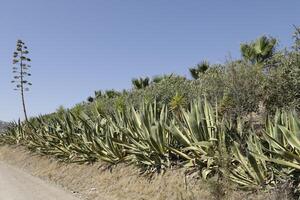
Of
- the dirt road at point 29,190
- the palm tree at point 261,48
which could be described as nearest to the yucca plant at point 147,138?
the dirt road at point 29,190

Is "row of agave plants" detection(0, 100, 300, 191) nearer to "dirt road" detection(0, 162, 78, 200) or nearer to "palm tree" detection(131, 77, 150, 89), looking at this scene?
"dirt road" detection(0, 162, 78, 200)

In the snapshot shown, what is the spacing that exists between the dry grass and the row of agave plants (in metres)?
0.25

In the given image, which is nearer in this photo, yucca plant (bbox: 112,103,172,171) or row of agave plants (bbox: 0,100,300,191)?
row of agave plants (bbox: 0,100,300,191)

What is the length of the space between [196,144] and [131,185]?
2356 mm

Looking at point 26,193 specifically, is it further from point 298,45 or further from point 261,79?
point 261,79

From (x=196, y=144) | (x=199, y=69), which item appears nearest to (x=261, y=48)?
(x=199, y=69)

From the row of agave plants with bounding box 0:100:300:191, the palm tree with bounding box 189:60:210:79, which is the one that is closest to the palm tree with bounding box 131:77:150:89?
the palm tree with bounding box 189:60:210:79

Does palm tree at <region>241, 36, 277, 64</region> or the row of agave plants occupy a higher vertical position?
palm tree at <region>241, 36, 277, 64</region>

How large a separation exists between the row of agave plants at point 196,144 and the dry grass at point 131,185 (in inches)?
10.0

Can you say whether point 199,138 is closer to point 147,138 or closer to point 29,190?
point 147,138

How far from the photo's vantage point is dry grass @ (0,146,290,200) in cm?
686

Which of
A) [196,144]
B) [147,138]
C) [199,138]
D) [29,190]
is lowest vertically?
[29,190]

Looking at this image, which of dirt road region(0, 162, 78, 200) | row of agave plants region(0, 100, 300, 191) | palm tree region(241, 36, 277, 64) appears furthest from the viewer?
palm tree region(241, 36, 277, 64)

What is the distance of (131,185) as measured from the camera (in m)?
9.74
